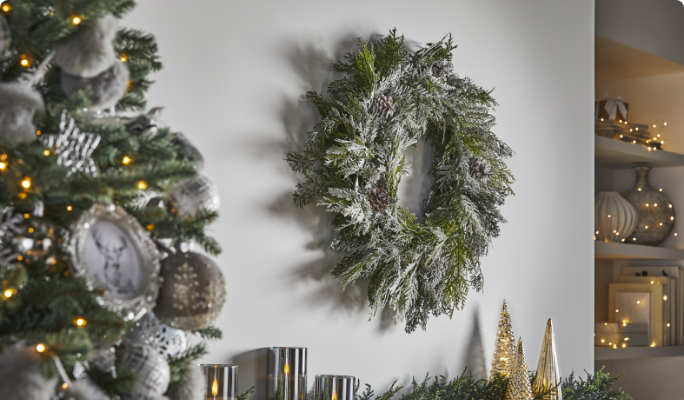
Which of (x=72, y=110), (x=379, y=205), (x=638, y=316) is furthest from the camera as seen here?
(x=638, y=316)

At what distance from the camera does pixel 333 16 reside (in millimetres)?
1497

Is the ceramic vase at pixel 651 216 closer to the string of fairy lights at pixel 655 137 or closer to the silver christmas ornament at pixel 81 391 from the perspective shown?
the string of fairy lights at pixel 655 137

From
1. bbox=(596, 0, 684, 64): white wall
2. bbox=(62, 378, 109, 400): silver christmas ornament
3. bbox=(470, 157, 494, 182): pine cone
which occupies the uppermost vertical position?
bbox=(596, 0, 684, 64): white wall

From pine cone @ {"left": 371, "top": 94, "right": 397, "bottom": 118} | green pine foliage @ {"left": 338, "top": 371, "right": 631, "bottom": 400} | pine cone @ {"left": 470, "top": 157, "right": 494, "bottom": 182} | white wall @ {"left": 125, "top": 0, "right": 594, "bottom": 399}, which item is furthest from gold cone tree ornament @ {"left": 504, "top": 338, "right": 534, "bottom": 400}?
pine cone @ {"left": 371, "top": 94, "right": 397, "bottom": 118}

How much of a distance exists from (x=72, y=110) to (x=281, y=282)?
0.77 metres

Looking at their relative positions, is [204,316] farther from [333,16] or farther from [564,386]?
[564,386]

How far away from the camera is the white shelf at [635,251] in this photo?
2488 mm

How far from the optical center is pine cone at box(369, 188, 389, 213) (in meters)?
1.42

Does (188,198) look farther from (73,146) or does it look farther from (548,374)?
(548,374)

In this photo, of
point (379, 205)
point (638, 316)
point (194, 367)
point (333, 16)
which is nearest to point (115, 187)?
point (194, 367)

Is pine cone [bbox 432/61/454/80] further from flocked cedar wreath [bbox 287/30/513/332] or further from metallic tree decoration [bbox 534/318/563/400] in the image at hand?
metallic tree decoration [bbox 534/318/563/400]

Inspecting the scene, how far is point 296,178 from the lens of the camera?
1.40 metres

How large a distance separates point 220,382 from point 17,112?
2.05 ft

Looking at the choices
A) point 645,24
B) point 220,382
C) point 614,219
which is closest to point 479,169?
point 220,382
